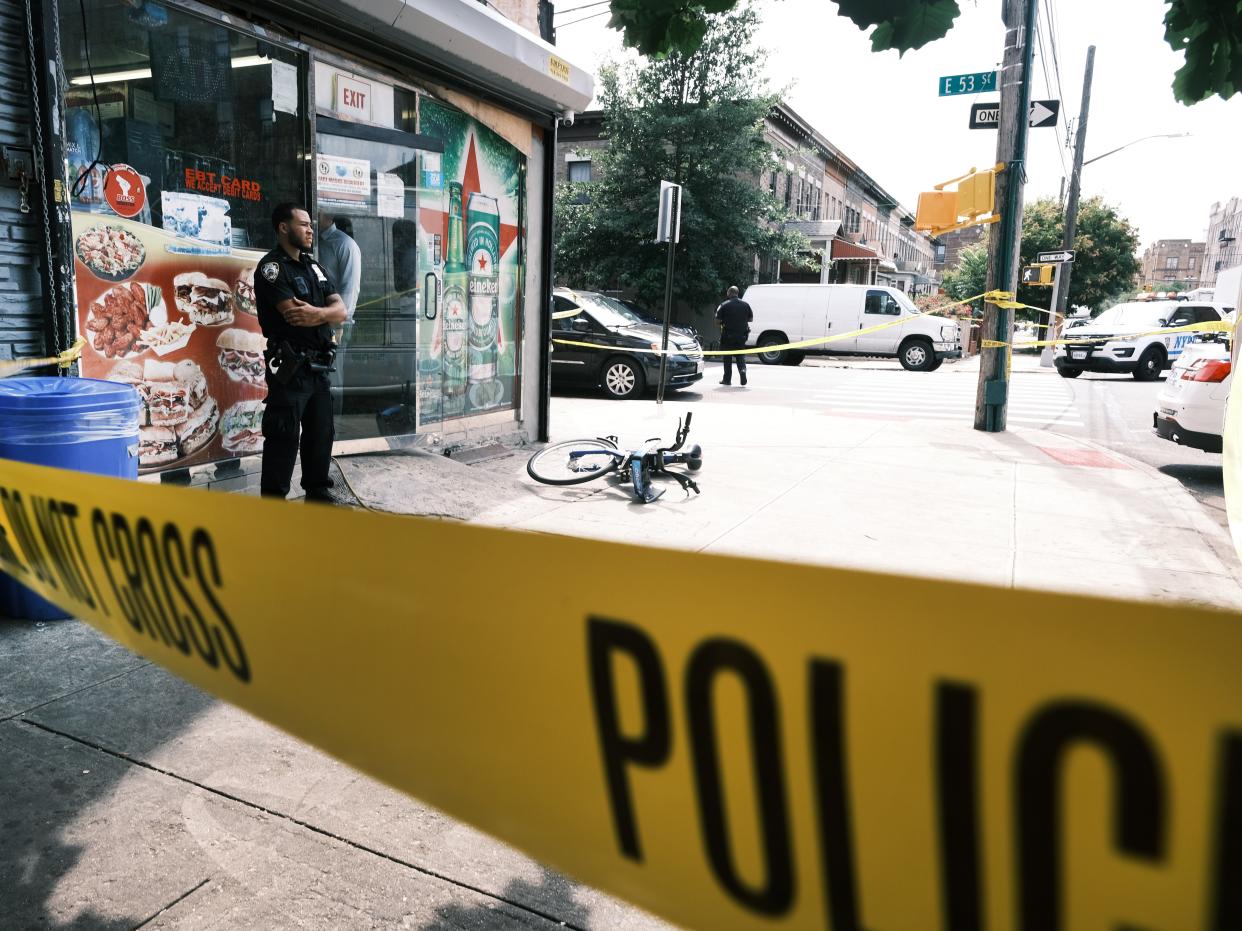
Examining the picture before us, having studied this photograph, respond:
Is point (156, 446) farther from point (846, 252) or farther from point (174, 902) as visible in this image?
point (846, 252)

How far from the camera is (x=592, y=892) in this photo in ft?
7.61

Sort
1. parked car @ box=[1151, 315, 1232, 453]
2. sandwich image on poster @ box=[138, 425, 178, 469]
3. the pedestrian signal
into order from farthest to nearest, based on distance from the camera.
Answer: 1. the pedestrian signal
2. parked car @ box=[1151, 315, 1232, 453]
3. sandwich image on poster @ box=[138, 425, 178, 469]

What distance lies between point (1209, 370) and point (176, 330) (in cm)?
845

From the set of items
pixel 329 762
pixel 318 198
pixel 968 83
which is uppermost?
pixel 968 83

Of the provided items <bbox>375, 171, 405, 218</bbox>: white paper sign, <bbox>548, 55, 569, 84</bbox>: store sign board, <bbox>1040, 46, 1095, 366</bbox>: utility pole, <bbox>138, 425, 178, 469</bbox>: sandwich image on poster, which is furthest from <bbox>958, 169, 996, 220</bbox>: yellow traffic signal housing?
<bbox>1040, 46, 1095, 366</bbox>: utility pole

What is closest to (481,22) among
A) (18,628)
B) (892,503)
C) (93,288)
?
(93,288)

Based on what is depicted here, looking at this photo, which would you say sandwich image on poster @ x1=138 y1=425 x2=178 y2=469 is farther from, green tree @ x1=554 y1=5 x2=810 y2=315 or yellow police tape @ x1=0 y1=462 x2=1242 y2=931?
green tree @ x1=554 y1=5 x2=810 y2=315

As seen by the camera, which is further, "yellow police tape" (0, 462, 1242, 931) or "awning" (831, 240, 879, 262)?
"awning" (831, 240, 879, 262)

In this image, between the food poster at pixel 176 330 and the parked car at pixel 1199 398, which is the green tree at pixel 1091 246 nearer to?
the parked car at pixel 1199 398

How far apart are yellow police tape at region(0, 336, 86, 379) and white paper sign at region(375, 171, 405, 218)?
291cm

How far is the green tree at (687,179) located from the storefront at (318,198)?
19.2m

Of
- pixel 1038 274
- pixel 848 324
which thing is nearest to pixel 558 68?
pixel 848 324

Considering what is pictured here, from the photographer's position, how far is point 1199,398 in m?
8.03

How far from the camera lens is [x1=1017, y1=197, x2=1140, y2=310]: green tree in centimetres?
4562
